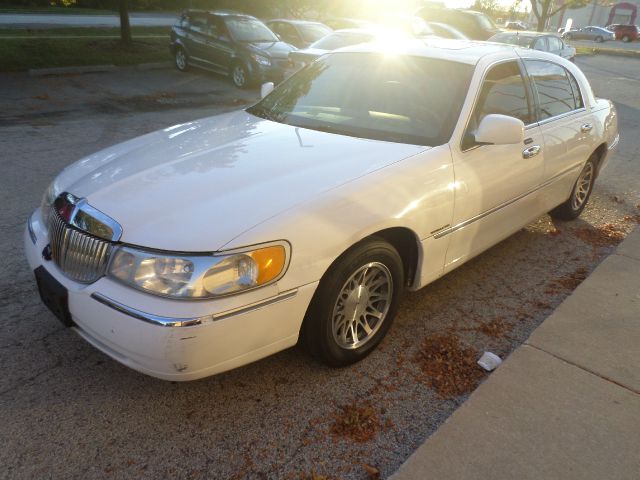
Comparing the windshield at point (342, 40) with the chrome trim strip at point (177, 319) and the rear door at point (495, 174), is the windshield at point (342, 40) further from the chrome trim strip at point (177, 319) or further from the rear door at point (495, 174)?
the chrome trim strip at point (177, 319)

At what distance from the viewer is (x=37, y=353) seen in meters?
3.05

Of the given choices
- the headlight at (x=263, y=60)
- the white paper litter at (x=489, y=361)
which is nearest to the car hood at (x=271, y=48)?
the headlight at (x=263, y=60)

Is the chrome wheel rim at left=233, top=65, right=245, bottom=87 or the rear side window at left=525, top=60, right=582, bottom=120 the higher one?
the rear side window at left=525, top=60, right=582, bottom=120

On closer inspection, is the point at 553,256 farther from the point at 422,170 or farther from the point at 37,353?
the point at 37,353

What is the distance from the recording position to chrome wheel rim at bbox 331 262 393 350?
2.90m

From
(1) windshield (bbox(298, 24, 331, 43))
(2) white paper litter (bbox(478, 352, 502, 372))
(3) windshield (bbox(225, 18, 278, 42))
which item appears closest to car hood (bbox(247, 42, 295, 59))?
(3) windshield (bbox(225, 18, 278, 42))

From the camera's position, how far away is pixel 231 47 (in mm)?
13227

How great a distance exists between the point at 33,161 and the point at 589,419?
6.27m

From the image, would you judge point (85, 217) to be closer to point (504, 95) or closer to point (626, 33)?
point (504, 95)

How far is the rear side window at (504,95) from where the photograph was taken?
12.0ft

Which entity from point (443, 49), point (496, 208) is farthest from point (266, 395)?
point (443, 49)

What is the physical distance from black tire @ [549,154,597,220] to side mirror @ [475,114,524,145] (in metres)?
2.18

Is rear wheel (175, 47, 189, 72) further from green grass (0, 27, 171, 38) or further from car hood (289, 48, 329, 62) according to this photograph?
green grass (0, 27, 171, 38)

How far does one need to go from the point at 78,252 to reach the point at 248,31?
40.4 ft
